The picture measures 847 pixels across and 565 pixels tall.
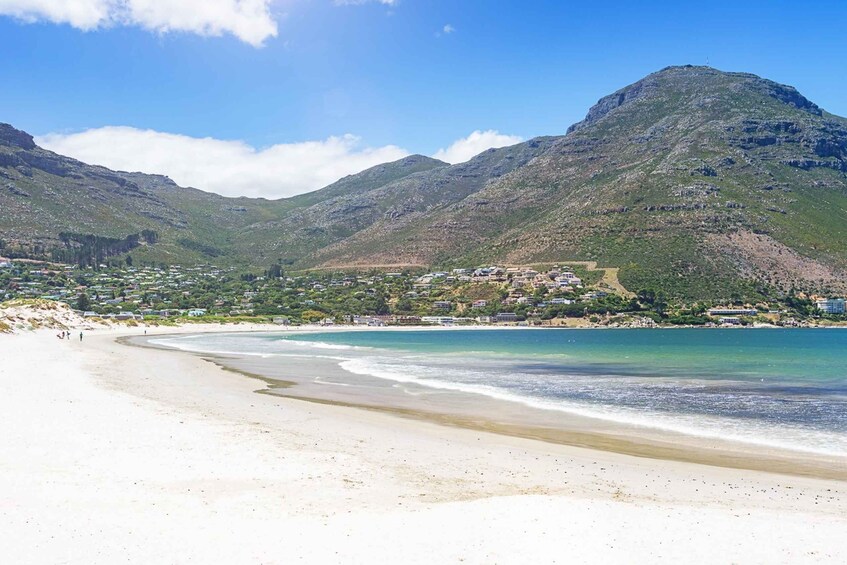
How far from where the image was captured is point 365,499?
939 centimetres

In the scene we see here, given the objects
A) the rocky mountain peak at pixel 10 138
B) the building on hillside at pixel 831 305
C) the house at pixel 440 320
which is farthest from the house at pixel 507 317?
the rocky mountain peak at pixel 10 138

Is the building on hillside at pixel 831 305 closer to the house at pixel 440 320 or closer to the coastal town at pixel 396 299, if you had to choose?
the coastal town at pixel 396 299

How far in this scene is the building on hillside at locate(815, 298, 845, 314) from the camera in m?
100

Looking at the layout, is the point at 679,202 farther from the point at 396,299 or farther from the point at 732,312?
the point at 396,299

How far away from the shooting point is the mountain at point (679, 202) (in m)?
106

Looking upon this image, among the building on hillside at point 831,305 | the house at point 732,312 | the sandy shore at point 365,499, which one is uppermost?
the building on hillside at point 831,305

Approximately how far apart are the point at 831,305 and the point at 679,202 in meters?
30.6

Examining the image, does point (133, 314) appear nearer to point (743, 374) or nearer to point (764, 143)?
point (743, 374)

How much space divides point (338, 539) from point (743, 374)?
1183 inches

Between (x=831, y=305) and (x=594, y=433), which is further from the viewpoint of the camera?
(x=831, y=305)

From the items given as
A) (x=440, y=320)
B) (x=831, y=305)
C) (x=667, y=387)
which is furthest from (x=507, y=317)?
(x=667, y=387)

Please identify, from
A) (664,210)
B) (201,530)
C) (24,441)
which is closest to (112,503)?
(201,530)

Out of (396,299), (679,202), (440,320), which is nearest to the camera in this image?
(679,202)

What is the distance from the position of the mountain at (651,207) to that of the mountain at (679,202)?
349 mm
